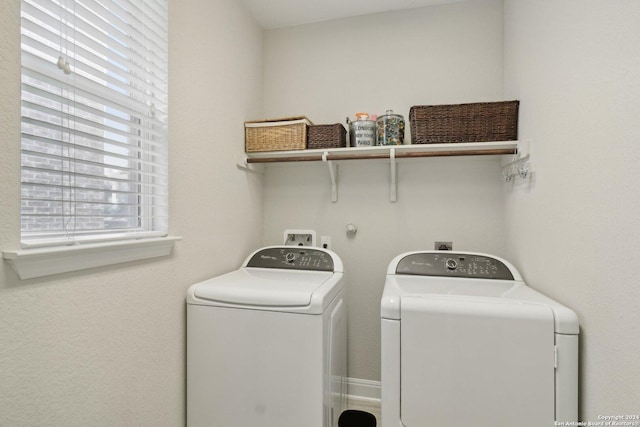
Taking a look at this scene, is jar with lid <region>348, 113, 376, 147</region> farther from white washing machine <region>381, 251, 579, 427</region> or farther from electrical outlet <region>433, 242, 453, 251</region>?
white washing machine <region>381, 251, 579, 427</region>

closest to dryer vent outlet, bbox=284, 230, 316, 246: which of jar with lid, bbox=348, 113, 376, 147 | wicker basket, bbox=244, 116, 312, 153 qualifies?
wicker basket, bbox=244, 116, 312, 153

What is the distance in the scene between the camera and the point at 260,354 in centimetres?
130

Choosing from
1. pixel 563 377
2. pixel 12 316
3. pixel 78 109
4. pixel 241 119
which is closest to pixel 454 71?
pixel 241 119

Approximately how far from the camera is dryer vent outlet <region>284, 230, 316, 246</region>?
2199 mm

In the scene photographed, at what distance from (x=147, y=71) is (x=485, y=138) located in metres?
1.66

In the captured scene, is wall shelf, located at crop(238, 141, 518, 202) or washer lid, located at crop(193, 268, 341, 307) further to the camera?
wall shelf, located at crop(238, 141, 518, 202)

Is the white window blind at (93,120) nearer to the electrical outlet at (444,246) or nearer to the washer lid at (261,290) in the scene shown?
the washer lid at (261,290)

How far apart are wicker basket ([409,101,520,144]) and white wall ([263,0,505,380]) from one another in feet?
0.90

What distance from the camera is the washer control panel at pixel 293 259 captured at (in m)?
1.82

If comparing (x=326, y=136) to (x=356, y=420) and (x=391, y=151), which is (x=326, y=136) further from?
(x=356, y=420)

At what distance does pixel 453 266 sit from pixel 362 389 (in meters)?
1.09

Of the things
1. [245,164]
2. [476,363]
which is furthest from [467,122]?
[245,164]

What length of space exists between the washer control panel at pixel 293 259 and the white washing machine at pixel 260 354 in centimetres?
35

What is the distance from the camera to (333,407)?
1498 millimetres
